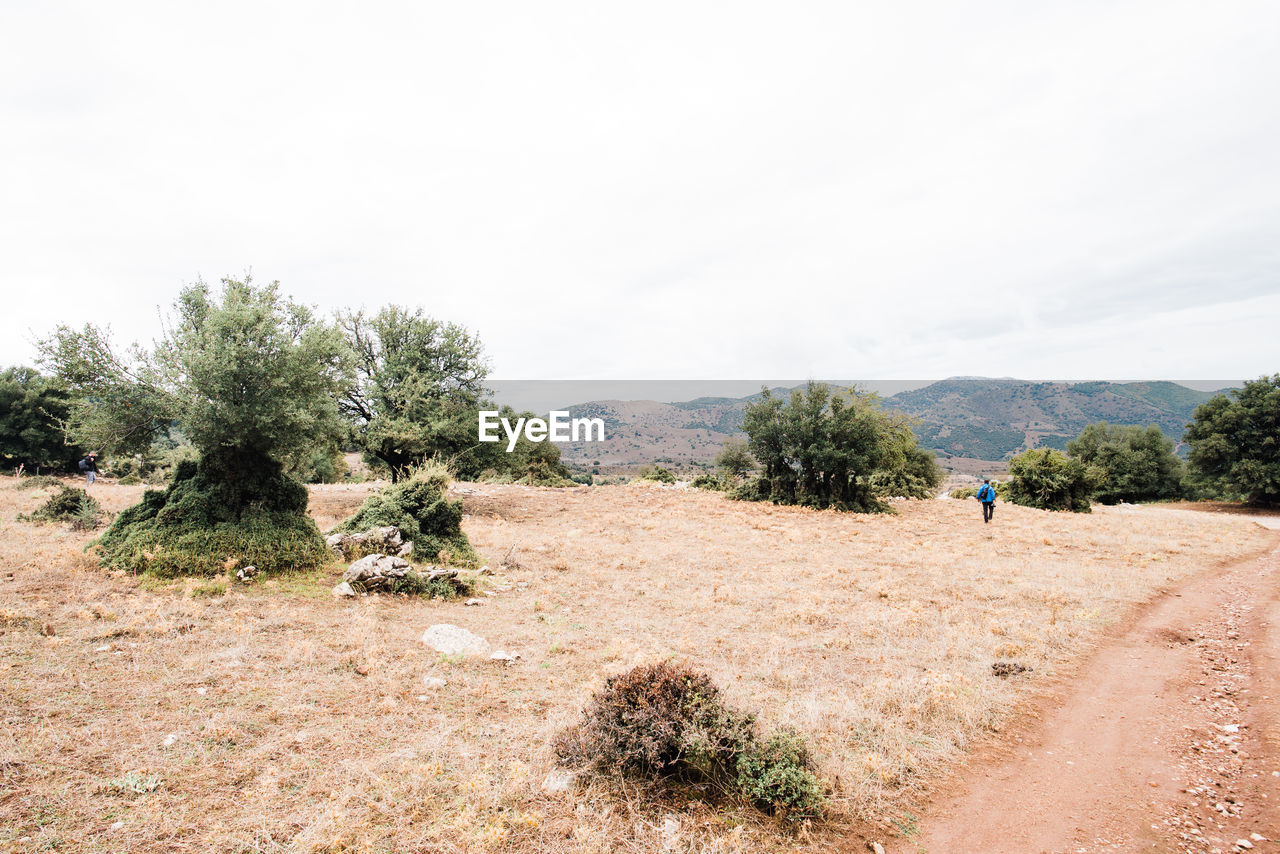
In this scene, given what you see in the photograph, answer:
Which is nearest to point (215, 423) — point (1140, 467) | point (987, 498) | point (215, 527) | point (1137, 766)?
point (215, 527)

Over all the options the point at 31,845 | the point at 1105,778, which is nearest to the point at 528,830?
the point at 31,845

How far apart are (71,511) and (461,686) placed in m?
17.6

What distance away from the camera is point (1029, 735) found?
6.75 meters

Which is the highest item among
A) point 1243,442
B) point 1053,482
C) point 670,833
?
point 1243,442

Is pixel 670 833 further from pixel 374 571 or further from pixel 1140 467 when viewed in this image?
pixel 1140 467

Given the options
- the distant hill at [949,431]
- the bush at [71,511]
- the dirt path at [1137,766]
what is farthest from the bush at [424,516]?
the distant hill at [949,431]

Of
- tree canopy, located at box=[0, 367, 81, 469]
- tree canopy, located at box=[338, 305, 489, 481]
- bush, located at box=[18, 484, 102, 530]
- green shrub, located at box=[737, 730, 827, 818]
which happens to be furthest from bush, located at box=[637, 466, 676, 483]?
tree canopy, located at box=[0, 367, 81, 469]

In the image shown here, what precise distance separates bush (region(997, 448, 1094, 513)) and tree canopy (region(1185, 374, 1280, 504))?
12.1 metres

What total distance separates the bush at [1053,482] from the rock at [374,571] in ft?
129

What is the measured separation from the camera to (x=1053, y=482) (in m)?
34.1

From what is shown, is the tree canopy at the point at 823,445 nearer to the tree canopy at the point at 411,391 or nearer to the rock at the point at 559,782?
the tree canopy at the point at 411,391

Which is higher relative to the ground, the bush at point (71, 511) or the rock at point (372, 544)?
A: the bush at point (71, 511)

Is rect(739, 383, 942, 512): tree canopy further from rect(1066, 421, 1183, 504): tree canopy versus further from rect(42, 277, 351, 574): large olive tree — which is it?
rect(1066, 421, 1183, 504): tree canopy

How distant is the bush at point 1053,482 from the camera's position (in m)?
34.2
